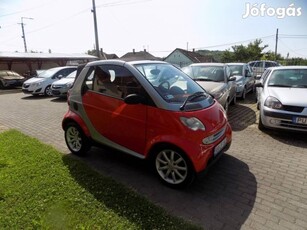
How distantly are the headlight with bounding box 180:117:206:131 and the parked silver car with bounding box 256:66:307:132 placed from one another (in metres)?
2.80

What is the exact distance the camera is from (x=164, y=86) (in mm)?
3480

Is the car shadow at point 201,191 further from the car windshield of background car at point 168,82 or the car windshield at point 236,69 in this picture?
the car windshield at point 236,69

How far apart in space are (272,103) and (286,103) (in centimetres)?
31

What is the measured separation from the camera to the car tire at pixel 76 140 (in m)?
4.23

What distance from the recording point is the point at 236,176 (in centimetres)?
357

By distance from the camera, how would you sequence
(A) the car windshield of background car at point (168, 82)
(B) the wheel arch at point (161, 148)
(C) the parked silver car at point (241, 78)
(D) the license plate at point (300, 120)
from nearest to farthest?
(B) the wheel arch at point (161, 148), (A) the car windshield of background car at point (168, 82), (D) the license plate at point (300, 120), (C) the parked silver car at point (241, 78)

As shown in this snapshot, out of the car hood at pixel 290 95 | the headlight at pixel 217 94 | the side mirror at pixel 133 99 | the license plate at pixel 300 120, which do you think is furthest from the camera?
the headlight at pixel 217 94

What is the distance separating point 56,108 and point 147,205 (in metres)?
7.59

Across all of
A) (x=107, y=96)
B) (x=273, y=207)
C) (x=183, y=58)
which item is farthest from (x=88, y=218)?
(x=183, y=58)

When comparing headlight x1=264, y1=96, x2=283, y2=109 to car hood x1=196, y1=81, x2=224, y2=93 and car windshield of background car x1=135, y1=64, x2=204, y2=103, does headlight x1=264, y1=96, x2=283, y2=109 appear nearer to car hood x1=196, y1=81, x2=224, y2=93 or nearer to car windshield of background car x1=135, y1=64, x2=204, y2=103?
car hood x1=196, y1=81, x2=224, y2=93

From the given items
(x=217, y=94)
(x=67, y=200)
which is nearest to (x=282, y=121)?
(x=217, y=94)

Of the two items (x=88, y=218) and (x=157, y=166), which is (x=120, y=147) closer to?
(x=157, y=166)

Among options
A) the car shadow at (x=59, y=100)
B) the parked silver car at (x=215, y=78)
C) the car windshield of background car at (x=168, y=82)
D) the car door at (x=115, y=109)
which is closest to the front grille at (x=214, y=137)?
the car windshield of background car at (x=168, y=82)

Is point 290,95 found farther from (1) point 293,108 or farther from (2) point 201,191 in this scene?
(2) point 201,191
